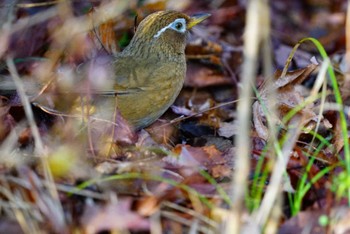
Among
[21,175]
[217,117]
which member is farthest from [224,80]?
[21,175]

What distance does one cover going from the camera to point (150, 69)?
16.3ft

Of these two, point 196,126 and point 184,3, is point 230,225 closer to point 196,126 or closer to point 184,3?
point 196,126

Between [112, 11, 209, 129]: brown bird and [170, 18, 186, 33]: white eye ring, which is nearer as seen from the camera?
[112, 11, 209, 129]: brown bird

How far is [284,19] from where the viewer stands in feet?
27.1

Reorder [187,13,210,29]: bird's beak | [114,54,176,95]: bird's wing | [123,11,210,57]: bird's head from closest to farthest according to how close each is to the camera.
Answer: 1. [114,54,176,95]: bird's wing
2. [123,11,210,57]: bird's head
3. [187,13,210,29]: bird's beak

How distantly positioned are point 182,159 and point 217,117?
1.39 meters

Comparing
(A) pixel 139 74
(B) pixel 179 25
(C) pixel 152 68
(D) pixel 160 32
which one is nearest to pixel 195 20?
(B) pixel 179 25

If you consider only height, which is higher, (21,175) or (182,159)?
(21,175)

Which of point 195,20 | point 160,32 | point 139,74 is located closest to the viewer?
point 139,74

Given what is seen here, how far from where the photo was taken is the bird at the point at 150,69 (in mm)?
4777

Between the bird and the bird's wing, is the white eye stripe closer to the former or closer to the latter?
the bird

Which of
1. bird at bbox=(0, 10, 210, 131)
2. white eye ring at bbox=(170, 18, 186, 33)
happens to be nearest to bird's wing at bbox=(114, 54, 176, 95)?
bird at bbox=(0, 10, 210, 131)

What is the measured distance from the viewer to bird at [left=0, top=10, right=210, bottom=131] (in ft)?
15.7

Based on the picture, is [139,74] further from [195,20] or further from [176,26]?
[195,20]
